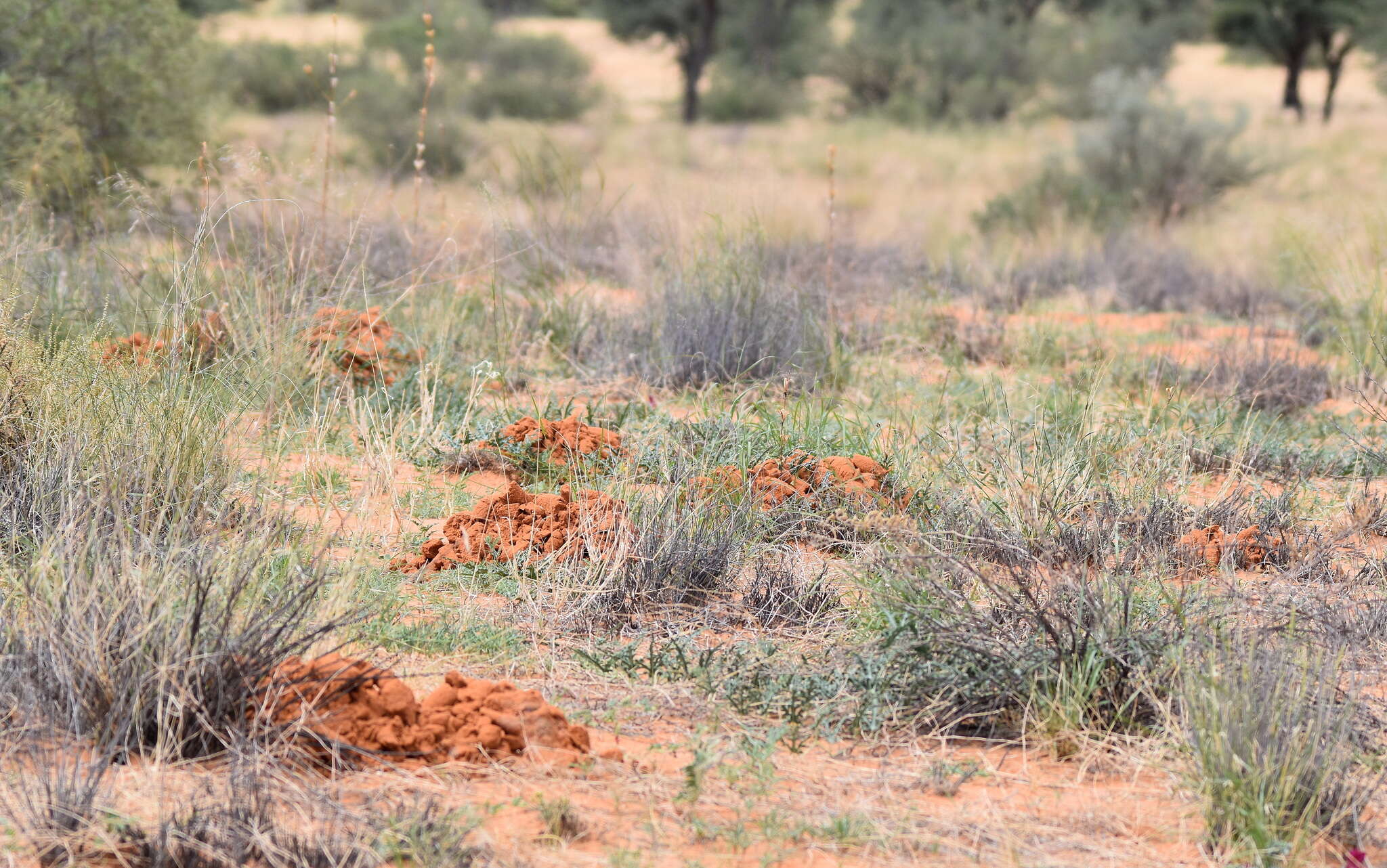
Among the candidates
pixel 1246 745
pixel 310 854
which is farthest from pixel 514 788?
pixel 1246 745

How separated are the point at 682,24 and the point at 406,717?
90.8 ft

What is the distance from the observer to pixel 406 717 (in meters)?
2.45

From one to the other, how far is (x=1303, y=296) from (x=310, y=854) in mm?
8086

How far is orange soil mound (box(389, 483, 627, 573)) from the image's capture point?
11.1 ft

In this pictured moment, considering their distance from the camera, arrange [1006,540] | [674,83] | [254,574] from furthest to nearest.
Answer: [674,83] < [1006,540] < [254,574]

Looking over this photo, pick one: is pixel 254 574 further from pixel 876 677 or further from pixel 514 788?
pixel 876 677

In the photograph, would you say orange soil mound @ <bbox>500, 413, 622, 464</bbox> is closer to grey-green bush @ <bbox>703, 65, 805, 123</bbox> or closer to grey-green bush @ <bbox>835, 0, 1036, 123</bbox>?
grey-green bush @ <bbox>835, 0, 1036, 123</bbox>

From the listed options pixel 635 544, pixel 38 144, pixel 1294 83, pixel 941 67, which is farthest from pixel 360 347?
pixel 1294 83

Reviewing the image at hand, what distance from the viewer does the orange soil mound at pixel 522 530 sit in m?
3.38

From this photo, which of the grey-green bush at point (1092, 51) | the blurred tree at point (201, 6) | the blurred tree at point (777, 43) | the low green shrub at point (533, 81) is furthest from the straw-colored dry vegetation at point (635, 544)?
the grey-green bush at point (1092, 51)

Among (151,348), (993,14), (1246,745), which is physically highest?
(993,14)

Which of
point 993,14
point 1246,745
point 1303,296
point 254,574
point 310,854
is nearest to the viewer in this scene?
point 310,854

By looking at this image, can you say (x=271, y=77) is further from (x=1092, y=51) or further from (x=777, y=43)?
(x=1092, y=51)

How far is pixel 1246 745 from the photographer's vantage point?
226cm
